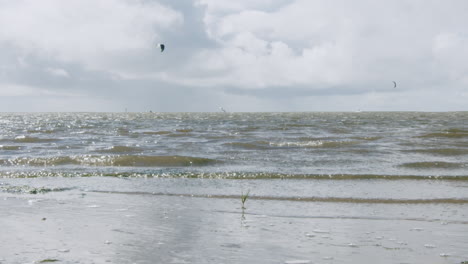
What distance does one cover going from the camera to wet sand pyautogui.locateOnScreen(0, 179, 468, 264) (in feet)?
19.0

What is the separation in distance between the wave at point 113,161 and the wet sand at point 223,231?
713 centimetres

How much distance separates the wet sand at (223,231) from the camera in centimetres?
578

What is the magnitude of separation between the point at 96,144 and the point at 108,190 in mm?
12801

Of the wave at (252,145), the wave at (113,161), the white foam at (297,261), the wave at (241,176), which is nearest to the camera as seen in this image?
the white foam at (297,261)

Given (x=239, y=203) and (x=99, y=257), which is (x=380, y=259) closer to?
(x=99, y=257)

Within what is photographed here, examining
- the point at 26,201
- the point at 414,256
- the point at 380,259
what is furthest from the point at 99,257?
the point at 26,201

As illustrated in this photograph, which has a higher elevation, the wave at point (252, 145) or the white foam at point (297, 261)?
the wave at point (252, 145)

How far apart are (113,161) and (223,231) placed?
37.2 feet

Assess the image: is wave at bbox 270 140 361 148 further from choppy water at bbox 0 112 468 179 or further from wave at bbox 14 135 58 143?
wave at bbox 14 135 58 143

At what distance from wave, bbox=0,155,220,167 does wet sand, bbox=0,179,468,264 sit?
7.13 metres

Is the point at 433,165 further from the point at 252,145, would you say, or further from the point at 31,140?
the point at 31,140

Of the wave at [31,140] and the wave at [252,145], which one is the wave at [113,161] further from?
the wave at [31,140]

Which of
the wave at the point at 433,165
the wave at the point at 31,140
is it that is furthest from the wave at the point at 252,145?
the wave at the point at 31,140

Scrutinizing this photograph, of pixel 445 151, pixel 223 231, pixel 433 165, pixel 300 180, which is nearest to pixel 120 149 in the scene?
pixel 300 180
